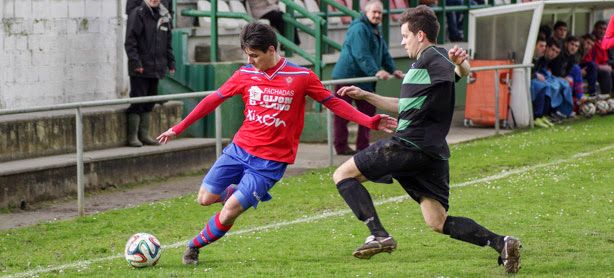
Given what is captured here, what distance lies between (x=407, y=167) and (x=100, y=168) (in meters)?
5.80

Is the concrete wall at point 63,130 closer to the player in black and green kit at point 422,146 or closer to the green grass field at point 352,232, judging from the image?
the green grass field at point 352,232

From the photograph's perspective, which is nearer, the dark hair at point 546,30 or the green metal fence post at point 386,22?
the green metal fence post at point 386,22

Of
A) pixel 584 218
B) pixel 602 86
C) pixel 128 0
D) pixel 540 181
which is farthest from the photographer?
pixel 602 86

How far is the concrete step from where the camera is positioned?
12.6 metres

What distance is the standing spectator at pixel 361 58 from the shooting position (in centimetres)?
1617

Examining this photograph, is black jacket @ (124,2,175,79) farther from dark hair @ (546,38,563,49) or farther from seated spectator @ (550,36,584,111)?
seated spectator @ (550,36,584,111)

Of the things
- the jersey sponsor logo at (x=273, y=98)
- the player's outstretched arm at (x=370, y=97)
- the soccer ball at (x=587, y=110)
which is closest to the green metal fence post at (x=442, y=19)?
the soccer ball at (x=587, y=110)

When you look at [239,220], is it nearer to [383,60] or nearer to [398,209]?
[398,209]

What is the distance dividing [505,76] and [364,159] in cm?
1144

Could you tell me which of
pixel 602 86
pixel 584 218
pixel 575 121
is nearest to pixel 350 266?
pixel 584 218

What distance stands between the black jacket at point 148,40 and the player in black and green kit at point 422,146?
701cm

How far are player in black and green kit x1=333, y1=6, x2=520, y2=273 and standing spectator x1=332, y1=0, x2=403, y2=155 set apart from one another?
290 inches

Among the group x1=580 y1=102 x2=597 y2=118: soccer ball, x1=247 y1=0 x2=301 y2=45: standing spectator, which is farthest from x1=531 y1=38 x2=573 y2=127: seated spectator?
x1=247 y1=0 x2=301 y2=45: standing spectator

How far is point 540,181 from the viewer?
44.8 ft
